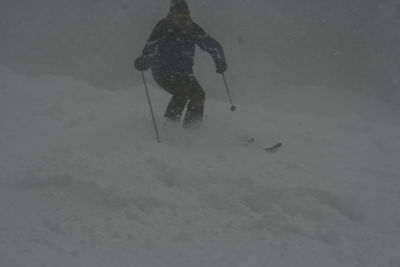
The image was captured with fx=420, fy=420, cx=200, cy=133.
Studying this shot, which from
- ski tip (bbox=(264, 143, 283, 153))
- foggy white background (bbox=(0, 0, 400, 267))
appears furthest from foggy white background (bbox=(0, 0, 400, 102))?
ski tip (bbox=(264, 143, 283, 153))

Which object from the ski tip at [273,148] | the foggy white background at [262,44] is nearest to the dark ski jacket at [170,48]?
the ski tip at [273,148]

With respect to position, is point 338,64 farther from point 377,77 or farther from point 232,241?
point 232,241

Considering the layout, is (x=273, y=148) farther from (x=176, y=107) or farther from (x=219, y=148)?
(x=176, y=107)

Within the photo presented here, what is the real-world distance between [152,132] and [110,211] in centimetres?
224

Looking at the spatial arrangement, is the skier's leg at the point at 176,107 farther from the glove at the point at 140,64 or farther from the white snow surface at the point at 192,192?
the glove at the point at 140,64

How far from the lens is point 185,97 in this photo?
236 inches

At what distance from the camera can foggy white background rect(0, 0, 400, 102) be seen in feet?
31.4

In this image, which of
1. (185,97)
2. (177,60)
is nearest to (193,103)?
(185,97)

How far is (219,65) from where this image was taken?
6.08m

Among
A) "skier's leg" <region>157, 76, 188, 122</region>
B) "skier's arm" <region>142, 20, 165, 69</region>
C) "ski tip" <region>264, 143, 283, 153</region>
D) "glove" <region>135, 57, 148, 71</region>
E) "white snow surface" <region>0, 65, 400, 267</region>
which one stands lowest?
"ski tip" <region>264, 143, 283, 153</region>

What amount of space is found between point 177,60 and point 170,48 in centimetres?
19

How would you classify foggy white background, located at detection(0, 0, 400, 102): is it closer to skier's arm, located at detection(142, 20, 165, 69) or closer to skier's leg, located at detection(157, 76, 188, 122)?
skier's leg, located at detection(157, 76, 188, 122)

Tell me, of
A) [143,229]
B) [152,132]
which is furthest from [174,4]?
[143,229]

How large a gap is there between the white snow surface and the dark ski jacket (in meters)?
0.84
